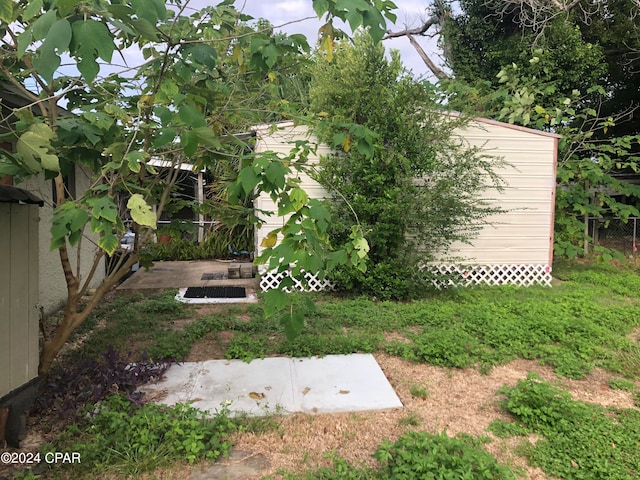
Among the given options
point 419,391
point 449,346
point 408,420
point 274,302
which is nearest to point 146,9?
point 274,302

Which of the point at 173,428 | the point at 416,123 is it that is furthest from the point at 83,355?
the point at 416,123

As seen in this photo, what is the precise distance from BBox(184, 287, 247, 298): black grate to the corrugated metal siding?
39.0 inches

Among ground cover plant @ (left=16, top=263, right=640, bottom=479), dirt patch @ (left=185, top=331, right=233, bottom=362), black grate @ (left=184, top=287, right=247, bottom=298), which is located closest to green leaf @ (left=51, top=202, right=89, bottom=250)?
ground cover plant @ (left=16, top=263, right=640, bottom=479)

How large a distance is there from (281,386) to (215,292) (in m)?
3.74

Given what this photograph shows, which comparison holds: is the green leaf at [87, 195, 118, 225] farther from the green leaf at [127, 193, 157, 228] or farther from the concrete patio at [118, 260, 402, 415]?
the concrete patio at [118, 260, 402, 415]

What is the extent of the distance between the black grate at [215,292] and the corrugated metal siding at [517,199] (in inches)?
39.0

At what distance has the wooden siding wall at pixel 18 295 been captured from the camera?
100 inches

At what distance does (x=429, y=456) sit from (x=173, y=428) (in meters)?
1.49

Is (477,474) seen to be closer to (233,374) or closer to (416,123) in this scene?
(233,374)

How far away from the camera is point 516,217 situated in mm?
7613

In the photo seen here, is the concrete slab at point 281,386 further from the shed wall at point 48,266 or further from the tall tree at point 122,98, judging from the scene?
the shed wall at point 48,266

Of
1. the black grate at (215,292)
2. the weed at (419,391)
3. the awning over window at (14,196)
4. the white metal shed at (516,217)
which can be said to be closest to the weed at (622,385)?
the weed at (419,391)

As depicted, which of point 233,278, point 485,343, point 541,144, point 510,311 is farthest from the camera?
point 233,278

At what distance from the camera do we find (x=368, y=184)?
245 inches
